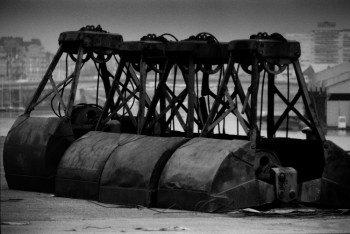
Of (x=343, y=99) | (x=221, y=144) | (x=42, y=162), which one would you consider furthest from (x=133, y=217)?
(x=343, y=99)

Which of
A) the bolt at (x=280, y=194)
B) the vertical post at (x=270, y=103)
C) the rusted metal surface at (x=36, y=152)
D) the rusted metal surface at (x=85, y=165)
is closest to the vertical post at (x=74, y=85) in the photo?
the rusted metal surface at (x=36, y=152)

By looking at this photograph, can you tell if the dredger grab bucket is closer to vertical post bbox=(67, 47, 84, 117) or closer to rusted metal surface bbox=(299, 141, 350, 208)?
vertical post bbox=(67, 47, 84, 117)

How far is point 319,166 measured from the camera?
2356 cm

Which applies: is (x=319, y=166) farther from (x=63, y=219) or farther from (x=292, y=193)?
(x=63, y=219)

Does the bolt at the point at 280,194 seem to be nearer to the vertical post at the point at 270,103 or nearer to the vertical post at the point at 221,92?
the vertical post at the point at 221,92

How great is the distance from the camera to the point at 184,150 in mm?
21781

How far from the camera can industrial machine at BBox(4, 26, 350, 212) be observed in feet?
69.0

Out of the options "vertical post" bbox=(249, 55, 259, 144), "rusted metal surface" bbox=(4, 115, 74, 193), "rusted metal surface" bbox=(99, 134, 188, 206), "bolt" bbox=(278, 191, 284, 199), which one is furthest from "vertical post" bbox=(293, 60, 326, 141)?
"rusted metal surface" bbox=(4, 115, 74, 193)

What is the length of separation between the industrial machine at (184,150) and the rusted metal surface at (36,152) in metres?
0.02

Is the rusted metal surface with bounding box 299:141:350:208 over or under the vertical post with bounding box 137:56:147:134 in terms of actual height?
under

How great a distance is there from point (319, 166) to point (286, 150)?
2.83ft

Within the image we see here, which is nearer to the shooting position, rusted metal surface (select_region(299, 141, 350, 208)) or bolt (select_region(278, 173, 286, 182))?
bolt (select_region(278, 173, 286, 182))

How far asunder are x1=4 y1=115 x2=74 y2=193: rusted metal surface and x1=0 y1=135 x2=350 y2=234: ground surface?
271 cm

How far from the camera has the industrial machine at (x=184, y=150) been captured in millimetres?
21031
